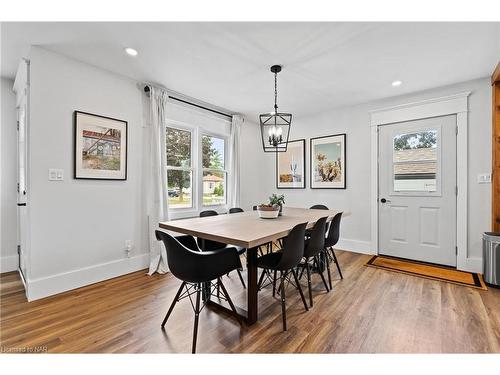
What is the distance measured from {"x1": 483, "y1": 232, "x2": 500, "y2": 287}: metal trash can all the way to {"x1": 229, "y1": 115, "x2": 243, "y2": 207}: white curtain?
11.5 ft

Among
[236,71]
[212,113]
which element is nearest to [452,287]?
[236,71]

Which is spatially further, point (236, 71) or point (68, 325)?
point (236, 71)

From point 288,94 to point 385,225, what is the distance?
2.62m

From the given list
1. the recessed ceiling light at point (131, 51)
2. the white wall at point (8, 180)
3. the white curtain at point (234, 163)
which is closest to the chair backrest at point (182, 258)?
the recessed ceiling light at point (131, 51)

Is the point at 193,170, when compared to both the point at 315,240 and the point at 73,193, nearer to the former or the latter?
the point at 73,193

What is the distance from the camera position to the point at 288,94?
3.56m

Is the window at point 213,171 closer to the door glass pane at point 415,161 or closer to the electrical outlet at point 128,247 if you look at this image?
the electrical outlet at point 128,247

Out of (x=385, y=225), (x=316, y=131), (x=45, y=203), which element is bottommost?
(x=385, y=225)

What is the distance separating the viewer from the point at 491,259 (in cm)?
263

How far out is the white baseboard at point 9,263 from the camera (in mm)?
2994

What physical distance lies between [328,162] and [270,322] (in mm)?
3161

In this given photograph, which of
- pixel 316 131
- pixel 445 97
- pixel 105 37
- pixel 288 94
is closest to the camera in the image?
pixel 105 37

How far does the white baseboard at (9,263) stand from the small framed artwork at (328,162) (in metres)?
4.70
